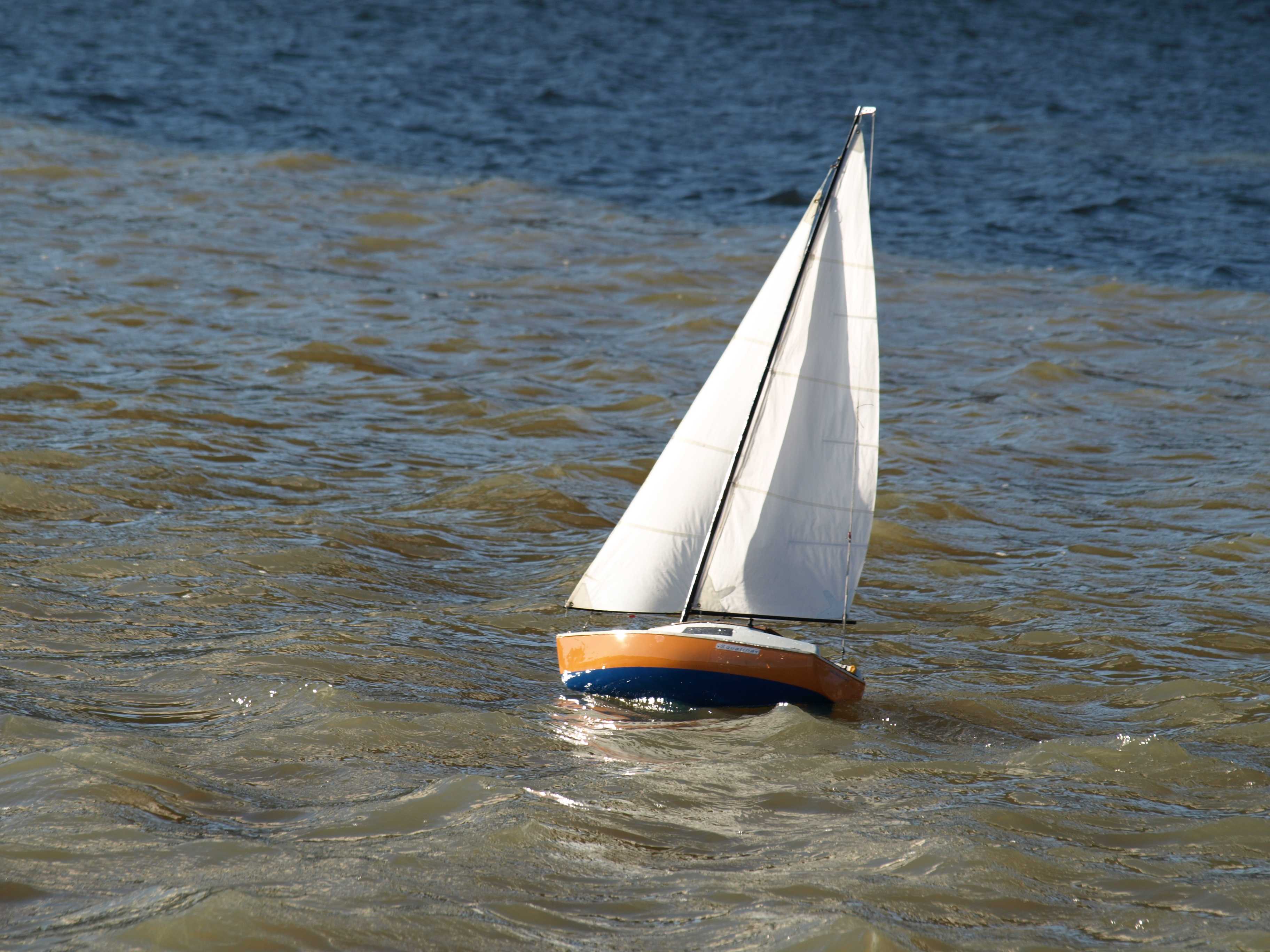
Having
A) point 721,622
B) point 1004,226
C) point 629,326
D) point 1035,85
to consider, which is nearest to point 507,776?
point 721,622

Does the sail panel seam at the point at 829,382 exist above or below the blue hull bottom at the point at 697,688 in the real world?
above

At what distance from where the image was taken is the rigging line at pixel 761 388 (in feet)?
34.1

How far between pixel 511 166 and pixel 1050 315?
44.2 feet

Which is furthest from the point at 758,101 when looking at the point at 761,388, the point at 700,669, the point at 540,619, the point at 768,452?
the point at 700,669

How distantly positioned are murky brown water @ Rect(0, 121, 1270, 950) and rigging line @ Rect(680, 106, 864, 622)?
118cm

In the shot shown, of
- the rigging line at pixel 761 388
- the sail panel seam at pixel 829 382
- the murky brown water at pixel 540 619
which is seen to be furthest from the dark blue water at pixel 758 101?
the sail panel seam at pixel 829 382

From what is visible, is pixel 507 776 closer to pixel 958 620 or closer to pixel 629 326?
pixel 958 620

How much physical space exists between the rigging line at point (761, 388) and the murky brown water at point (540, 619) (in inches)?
46.3

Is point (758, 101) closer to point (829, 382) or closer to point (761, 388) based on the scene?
point (829, 382)

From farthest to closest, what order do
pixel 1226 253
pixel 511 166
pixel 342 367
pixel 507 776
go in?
pixel 511 166
pixel 1226 253
pixel 342 367
pixel 507 776

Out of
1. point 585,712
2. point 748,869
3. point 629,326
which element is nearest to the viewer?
point 748,869

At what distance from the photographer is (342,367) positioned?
67.4 feet

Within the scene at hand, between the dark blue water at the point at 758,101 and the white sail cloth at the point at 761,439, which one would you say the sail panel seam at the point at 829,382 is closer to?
the white sail cloth at the point at 761,439

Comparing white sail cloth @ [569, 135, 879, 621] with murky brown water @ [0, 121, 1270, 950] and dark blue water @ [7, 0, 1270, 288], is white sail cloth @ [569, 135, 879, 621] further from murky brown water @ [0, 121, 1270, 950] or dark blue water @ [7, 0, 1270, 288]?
dark blue water @ [7, 0, 1270, 288]
